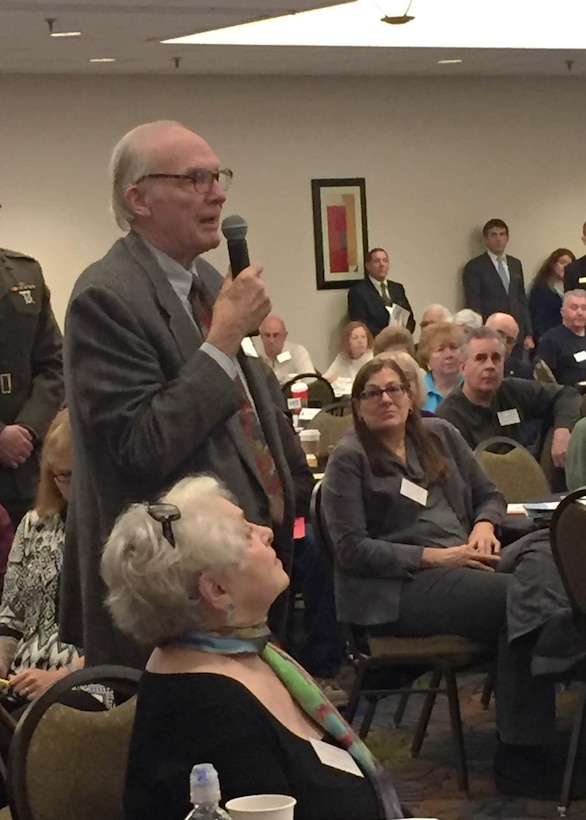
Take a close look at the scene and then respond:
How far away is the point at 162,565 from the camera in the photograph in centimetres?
208

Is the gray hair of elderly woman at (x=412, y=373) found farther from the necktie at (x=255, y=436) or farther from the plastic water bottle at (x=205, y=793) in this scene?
the plastic water bottle at (x=205, y=793)

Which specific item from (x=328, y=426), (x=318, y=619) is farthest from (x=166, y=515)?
(x=328, y=426)

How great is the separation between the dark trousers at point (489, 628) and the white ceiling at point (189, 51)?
537 cm

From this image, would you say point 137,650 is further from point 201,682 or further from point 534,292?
point 534,292

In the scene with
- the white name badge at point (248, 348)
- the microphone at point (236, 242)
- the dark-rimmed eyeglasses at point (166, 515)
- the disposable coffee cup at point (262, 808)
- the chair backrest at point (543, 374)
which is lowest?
the chair backrest at point (543, 374)

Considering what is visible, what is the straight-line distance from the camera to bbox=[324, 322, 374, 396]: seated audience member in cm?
1234

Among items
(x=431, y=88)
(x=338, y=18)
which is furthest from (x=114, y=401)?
(x=431, y=88)

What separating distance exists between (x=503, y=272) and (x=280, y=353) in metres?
3.38

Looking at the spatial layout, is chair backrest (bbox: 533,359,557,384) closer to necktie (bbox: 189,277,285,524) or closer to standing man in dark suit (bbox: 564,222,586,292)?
standing man in dark suit (bbox: 564,222,586,292)

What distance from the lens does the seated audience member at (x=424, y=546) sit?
4.40 m

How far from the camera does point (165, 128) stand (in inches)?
97.6

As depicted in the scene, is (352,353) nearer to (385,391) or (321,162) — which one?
(321,162)

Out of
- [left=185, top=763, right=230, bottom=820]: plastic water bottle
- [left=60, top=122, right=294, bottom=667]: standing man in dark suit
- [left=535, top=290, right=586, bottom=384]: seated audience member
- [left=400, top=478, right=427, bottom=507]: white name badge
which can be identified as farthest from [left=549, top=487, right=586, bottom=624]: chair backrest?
[left=535, top=290, right=586, bottom=384]: seated audience member

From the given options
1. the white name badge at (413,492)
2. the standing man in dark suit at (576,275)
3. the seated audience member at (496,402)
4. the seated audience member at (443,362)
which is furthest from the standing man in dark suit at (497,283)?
the white name badge at (413,492)
